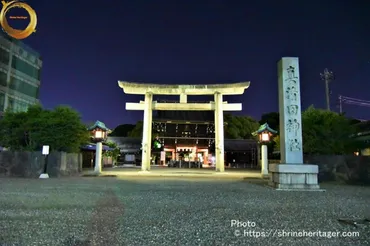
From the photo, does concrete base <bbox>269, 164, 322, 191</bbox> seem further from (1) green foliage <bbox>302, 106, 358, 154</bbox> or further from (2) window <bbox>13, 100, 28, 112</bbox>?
(2) window <bbox>13, 100, 28, 112</bbox>

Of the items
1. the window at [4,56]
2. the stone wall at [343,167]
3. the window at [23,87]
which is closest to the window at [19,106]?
the window at [23,87]

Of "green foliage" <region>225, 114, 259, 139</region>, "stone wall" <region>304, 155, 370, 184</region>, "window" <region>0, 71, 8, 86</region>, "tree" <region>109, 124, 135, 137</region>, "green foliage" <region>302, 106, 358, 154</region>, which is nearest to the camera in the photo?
"stone wall" <region>304, 155, 370, 184</region>

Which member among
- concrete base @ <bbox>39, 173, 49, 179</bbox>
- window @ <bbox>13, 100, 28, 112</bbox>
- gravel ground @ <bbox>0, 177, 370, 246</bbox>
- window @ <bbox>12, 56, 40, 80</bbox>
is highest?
window @ <bbox>12, 56, 40, 80</bbox>

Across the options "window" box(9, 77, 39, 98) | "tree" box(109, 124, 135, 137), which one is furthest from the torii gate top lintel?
"tree" box(109, 124, 135, 137)

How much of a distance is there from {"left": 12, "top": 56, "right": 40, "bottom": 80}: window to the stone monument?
42.7 metres

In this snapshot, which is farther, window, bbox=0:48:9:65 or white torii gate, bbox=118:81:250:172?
window, bbox=0:48:9:65

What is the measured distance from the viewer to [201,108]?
80.7 ft

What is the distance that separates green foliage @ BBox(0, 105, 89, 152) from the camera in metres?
17.0

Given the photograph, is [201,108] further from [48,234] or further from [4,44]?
[4,44]

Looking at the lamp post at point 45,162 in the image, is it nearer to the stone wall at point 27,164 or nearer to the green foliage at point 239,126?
the stone wall at point 27,164

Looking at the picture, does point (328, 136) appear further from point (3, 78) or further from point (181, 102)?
point (3, 78)

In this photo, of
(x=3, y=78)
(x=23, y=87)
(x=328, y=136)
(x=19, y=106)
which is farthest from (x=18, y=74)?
(x=328, y=136)

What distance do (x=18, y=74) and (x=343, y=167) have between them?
4471 centimetres

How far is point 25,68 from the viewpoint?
150 ft
